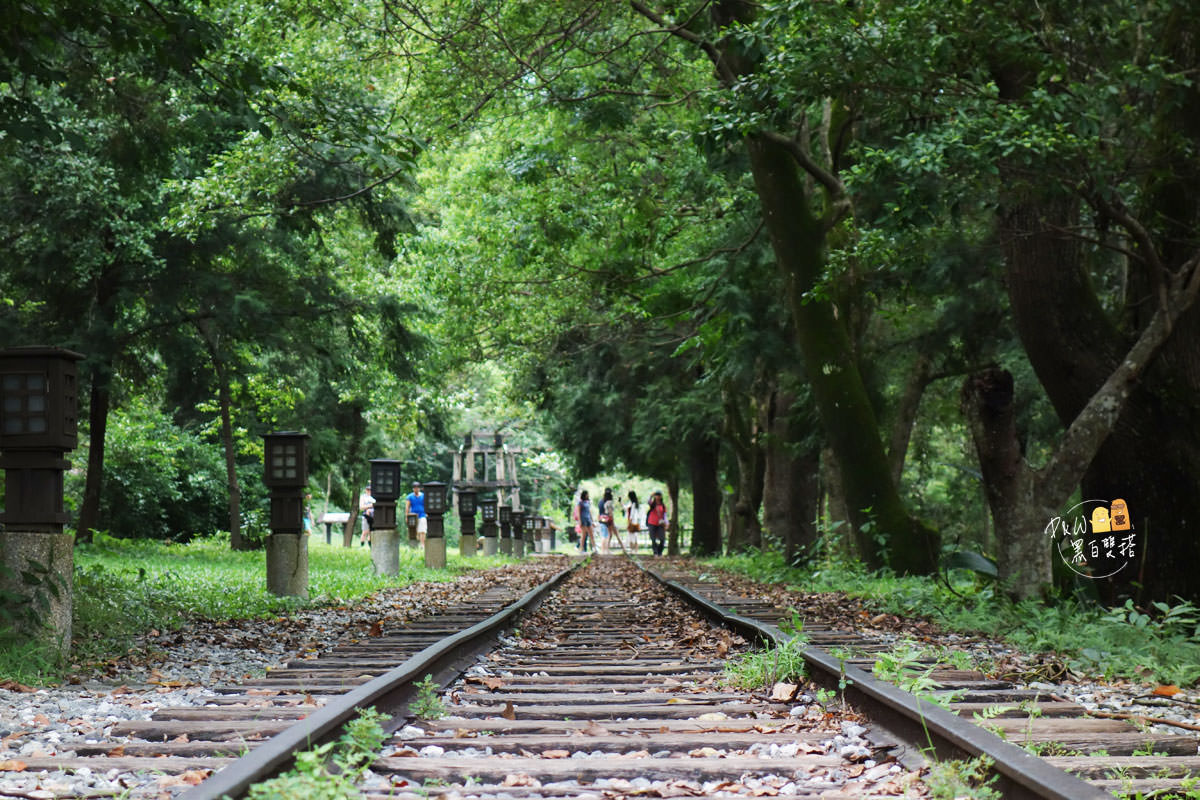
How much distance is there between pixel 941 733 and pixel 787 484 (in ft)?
53.2

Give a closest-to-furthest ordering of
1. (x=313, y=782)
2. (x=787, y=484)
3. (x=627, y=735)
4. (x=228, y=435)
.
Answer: (x=313, y=782) → (x=627, y=735) → (x=787, y=484) → (x=228, y=435)

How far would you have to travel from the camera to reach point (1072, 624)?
25.1 feet

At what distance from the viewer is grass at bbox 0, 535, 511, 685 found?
21.5 ft

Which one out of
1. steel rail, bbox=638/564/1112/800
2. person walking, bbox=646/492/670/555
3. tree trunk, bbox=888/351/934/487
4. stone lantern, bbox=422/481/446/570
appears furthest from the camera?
person walking, bbox=646/492/670/555

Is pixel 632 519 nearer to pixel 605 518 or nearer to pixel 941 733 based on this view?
pixel 605 518

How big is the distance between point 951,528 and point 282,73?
86.3 feet

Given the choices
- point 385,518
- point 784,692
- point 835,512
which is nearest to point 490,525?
point 385,518

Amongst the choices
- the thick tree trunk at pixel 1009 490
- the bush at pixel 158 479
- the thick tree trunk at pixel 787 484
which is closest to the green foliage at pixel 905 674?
the thick tree trunk at pixel 1009 490

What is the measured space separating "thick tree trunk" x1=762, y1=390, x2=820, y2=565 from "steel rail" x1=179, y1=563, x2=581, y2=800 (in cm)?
1145

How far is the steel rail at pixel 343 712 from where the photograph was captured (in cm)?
302

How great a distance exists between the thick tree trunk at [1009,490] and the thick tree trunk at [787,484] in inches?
347

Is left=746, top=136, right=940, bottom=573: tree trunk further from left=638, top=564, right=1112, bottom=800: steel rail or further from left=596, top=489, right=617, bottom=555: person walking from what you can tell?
left=596, top=489, right=617, bottom=555: person walking

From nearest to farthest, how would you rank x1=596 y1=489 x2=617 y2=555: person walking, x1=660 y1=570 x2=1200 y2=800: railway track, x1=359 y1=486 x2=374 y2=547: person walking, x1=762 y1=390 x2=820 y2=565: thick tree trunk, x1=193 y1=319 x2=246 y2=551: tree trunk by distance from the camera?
x1=660 y1=570 x2=1200 y2=800: railway track
x1=762 y1=390 x2=820 y2=565: thick tree trunk
x1=193 y1=319 x2=246 y2=551: tree trunk
x1=359 y1=486 x2=374 y2=547: person walking
x1=596 y1=489 x2=617 y2=555: person walking

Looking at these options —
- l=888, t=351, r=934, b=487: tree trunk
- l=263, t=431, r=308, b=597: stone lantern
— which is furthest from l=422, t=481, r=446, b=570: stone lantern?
l=888, t=351, r=934, b=487: tree trunk
